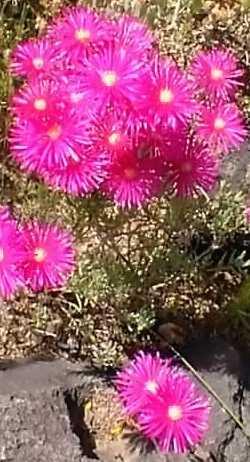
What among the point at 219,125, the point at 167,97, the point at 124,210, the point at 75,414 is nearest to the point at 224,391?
the point at 75,414

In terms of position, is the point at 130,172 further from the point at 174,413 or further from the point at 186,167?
the point at 174,413

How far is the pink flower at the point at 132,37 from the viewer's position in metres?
1.78

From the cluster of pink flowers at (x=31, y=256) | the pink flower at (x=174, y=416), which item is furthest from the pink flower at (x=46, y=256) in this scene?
the pink flower at (x=174, y=416)

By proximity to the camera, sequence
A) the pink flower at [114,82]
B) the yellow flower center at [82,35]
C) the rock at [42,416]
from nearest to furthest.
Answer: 1. the pink flower at [114,82]
2. the yellow flower center at [82,35]
3. the rock at [42,416]

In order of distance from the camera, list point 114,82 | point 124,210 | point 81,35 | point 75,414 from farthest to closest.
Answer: point 75,414 → point 124,210 → point 81,35 → point 114,82

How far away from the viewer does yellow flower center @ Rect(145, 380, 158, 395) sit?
179 cm

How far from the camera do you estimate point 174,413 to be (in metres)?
1.77

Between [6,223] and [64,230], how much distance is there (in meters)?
0.20

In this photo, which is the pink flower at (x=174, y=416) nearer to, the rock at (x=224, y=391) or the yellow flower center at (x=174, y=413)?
the yellow flower center at (x=174, y=413)

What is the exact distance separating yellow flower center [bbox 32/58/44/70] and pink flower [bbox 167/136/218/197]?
23 centimetres

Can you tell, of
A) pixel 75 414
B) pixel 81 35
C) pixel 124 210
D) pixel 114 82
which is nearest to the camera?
pixel 114 82

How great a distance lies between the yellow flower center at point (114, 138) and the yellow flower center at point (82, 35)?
0.57ft

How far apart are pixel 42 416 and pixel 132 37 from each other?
0.64 m

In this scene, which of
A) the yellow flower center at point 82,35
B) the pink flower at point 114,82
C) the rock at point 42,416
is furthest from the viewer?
the rock at point 42,416
